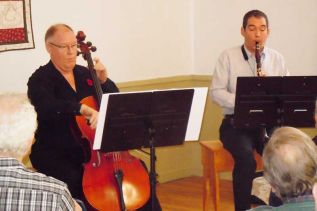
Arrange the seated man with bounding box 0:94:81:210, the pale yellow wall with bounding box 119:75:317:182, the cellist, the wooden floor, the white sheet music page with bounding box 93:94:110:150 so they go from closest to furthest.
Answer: the seated man with bounding box 0:94:81:210
the white sheet music page with bounding box 93:94:110:150
the cellist
the wooden floor
the pale yellow wall with bounding box 119:75:317:182

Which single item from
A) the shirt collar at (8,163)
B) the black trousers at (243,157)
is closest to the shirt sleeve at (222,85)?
the black trousers at (243,157)

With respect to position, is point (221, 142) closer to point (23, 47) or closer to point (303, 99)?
point (303, 99)

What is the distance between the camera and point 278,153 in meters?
1.72

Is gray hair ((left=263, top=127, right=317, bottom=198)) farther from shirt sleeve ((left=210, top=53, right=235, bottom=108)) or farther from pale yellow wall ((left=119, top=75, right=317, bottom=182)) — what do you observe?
pale yellow wall ((left=119, top=75, right=317, bottom=182))

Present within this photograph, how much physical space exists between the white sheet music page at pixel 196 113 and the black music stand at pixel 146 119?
4 centimetres

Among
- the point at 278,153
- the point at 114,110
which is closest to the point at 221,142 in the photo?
the point at 114,110

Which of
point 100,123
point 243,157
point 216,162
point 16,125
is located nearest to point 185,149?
point 216,162

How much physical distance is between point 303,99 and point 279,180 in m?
1.81

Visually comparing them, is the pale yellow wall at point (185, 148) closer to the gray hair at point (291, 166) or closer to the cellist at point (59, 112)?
the cellist at point (59, 112)

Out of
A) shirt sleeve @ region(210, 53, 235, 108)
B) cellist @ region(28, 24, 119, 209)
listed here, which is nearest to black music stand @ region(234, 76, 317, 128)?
shirt sleeve @ region(210, 53, 235, 108)

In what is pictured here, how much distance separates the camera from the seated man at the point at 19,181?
1658 mm

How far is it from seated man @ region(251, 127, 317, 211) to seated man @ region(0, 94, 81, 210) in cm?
60

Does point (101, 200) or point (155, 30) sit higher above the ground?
point (155, 30)

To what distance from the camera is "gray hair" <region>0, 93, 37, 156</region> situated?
71.1 inches
